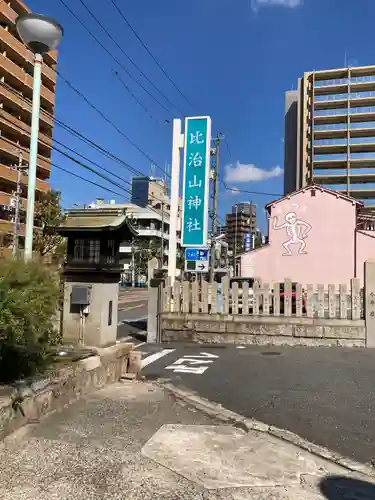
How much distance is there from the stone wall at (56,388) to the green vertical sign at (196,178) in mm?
9096

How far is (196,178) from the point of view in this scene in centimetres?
1616

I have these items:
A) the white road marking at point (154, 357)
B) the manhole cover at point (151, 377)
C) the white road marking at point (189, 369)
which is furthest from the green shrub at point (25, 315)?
the white road marking at point (154, 357)

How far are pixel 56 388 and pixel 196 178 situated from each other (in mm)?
11760

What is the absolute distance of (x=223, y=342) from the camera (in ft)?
42.3

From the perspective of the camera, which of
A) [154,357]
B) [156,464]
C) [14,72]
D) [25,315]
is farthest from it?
[14,72]

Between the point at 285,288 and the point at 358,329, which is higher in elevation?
the point at 285,288

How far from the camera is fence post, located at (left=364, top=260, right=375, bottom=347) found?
11.9 m

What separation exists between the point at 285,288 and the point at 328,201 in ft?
40.5

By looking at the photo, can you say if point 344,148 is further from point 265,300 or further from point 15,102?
point 265,300

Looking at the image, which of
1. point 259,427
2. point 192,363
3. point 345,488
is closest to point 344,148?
point 192,363

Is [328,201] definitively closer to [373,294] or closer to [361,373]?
[373,294]

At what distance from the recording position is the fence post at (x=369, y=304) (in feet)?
39.1

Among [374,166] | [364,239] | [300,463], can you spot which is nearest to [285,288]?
[300,463]

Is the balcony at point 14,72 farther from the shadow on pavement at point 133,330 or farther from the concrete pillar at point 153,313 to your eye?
the concrete pillar at point 153,313
